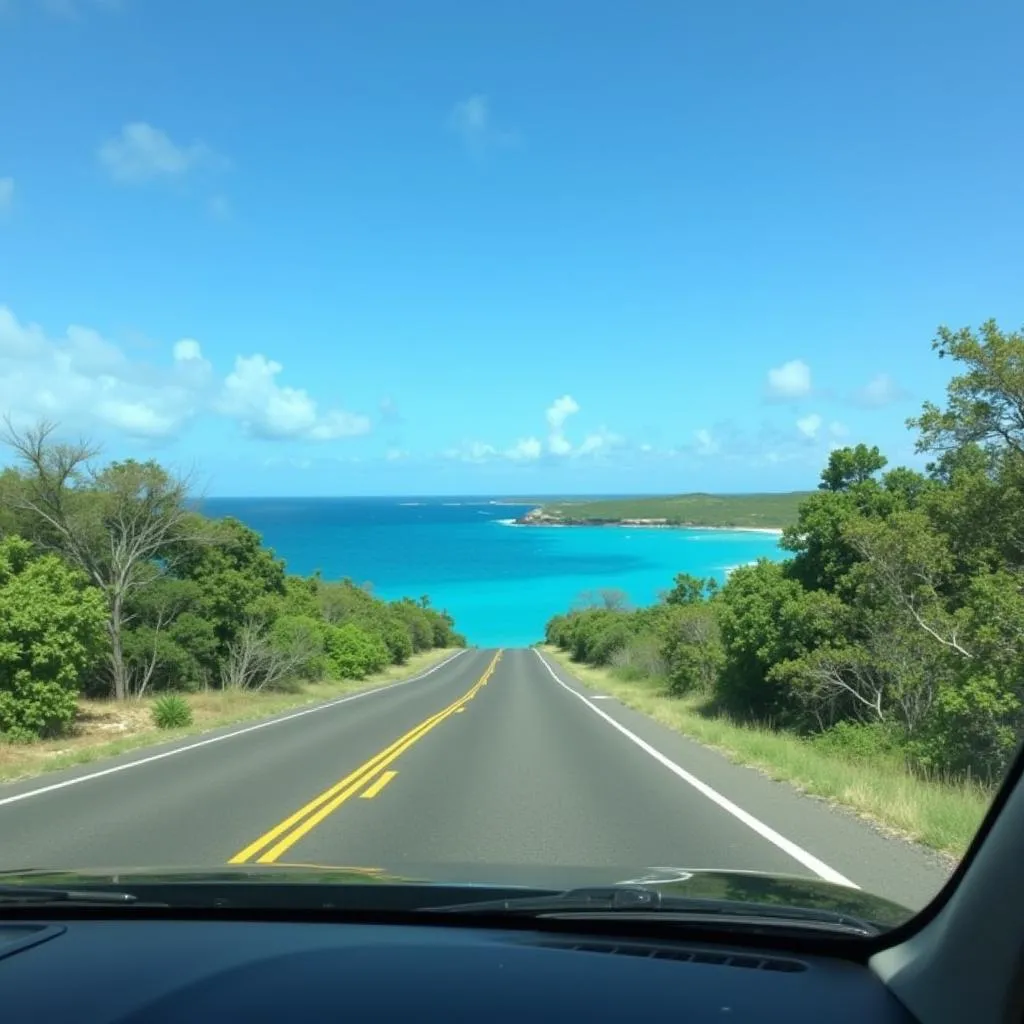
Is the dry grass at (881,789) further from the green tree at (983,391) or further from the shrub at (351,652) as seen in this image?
the shrub at (351,652)

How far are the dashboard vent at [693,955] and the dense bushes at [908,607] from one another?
342cm

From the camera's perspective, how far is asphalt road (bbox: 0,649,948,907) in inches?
321

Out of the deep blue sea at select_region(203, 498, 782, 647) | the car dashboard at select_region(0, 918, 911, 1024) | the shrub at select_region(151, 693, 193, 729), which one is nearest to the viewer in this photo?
the car dashboard at select_region(0, 918, 911, 1024)

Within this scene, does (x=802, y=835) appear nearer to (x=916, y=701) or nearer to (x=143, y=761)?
(x=143, y=761)

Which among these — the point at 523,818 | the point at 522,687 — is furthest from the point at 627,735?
the point at 522,687

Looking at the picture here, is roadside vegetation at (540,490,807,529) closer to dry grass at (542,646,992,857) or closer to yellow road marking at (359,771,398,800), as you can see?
dry grass at (542,646,992,857)

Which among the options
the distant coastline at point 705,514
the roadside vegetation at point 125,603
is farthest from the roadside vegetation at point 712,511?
the roadside vegetation at point 125,603

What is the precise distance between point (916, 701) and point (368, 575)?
113 m

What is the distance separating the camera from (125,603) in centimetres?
3928

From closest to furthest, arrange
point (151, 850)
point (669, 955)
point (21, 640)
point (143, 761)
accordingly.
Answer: point (669, 955), point (151, 850), point (143, 761), point (21, 640)

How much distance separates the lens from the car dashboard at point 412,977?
9.59ft

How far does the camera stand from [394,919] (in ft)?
12.8

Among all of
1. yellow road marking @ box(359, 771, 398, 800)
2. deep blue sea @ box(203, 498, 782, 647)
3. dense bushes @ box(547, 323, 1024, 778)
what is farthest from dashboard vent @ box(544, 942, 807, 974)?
deep blue sea @ box(203, 498, 782, 647)

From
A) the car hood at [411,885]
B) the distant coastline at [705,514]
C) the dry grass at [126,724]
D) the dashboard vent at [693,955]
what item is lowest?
the dry grass at [126,724]
